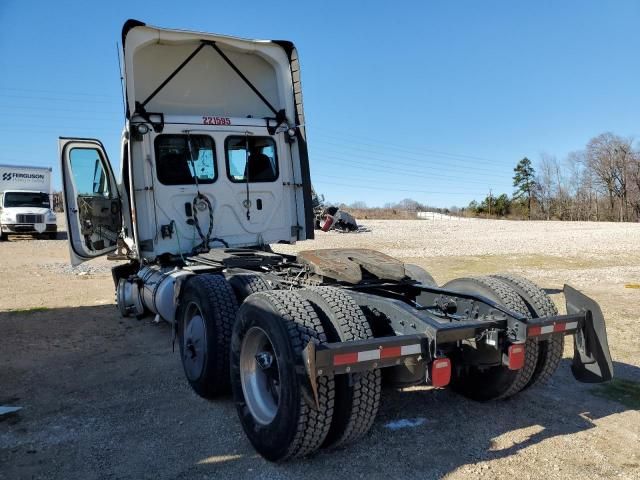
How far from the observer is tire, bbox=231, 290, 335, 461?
10.1ft

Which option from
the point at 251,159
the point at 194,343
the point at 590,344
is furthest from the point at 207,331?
the point at 251,159

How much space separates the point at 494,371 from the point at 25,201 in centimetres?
2686

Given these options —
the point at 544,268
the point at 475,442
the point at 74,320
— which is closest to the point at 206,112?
the point at 74,320

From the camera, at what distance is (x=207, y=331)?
14.7 ft

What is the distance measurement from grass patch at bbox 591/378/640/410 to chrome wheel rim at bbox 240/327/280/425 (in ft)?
9.73

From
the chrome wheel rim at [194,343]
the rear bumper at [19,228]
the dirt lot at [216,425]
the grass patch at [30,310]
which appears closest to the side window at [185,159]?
the dirt lot at [216,425]

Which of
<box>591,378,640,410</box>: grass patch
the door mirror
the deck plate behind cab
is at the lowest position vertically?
<box>591,378,640,410</box>: grass patch

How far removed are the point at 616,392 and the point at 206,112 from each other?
20.0 feet

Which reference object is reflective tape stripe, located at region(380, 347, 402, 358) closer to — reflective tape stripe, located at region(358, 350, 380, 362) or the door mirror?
reflective tape stripe, located at region(358, 350, 380, 362)

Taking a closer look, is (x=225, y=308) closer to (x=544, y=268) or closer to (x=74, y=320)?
(x=74, y=320)

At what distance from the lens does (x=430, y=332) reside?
3172 millimetres

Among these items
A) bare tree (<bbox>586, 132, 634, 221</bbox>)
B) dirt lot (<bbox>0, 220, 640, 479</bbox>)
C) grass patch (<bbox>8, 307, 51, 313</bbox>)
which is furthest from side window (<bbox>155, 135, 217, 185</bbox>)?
bare tree (<bbox>586, 132, 634, 221</bbox>)

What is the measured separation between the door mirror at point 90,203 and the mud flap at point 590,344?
610 cm

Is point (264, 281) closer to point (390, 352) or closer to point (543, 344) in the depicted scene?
point (390, 352)
